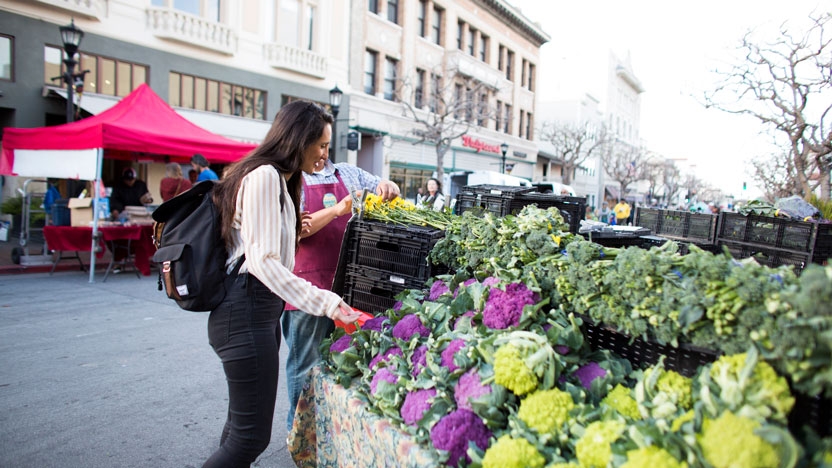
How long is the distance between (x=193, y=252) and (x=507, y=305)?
52.3 inches

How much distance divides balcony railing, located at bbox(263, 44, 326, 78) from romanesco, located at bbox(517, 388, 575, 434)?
1806cm

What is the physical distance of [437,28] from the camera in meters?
26.4

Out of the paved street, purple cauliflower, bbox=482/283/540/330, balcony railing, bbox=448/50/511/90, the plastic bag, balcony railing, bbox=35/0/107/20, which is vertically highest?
balcony railing, bbox=448/50/511/90

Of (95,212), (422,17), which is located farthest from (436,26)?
(95,212)

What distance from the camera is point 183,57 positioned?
15227 millimetres

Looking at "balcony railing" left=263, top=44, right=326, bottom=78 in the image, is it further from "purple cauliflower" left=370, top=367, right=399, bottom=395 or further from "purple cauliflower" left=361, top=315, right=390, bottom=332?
"purple cauliflower" left=370, top=367, right=399, bottom=395

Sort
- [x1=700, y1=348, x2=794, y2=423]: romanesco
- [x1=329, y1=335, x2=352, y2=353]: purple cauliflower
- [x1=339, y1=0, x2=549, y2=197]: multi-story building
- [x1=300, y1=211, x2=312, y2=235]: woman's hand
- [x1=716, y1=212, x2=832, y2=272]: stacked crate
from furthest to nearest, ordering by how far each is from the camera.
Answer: [x1=339, y1=0, x2=549, y2=197]: multi-story building → [x1=716, y1=212, x2=832, y2=272]: stacked crate → [x1=300, y1=211, x2=312, y2=235]: woman's hand → [x1=329, y1=335, x2=352, y2=353]: purple cauliflower → [x1=700, y1=348, x2=794, y2=423]: romanesco

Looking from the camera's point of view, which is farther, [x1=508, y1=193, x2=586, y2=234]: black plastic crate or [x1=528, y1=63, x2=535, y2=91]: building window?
[x1=528, y1=63, x2=535, y2=91]: building window

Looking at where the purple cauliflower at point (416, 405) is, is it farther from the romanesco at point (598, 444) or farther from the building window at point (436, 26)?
the building window at point (436, 26)

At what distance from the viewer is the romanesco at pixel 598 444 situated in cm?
148

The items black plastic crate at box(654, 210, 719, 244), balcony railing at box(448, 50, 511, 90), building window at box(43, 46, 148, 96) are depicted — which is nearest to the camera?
black plastic crate at box(654, 210, 719, 244)

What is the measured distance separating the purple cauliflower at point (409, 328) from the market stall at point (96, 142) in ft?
24.7

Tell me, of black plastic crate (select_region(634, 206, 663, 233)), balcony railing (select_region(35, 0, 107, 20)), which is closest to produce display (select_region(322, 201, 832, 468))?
black plastic crate (select_region(634, 206, 663, 233))

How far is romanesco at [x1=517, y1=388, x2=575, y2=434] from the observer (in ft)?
5.53
